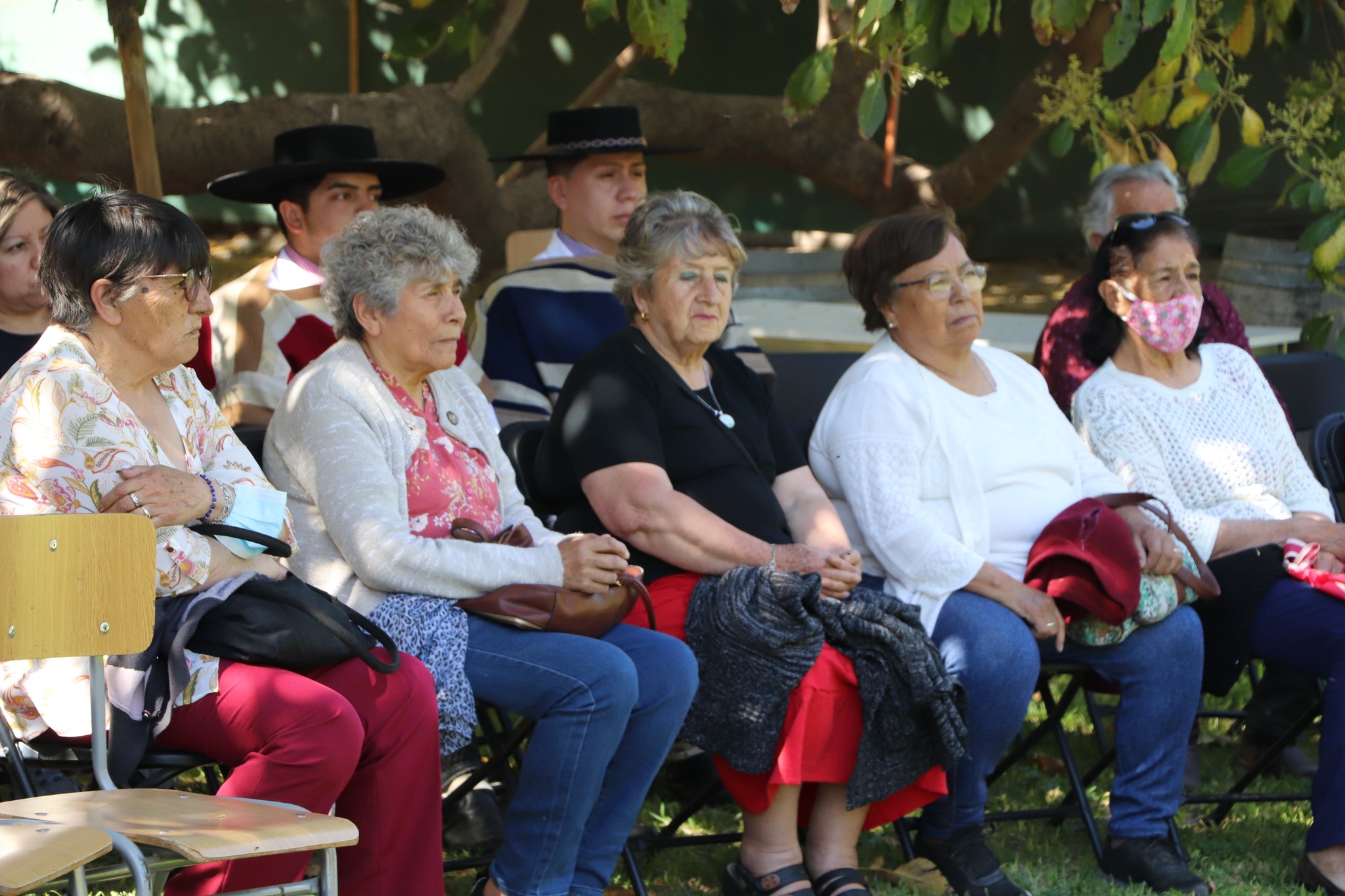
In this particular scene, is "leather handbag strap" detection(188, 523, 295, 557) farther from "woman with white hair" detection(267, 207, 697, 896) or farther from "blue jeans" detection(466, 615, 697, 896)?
"blue jeans" detection(466, 615, 697, 896)

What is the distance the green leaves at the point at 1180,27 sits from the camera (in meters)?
3.62

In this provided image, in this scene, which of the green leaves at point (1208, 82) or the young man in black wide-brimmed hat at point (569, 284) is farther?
the green leaves at point (1208, 82)

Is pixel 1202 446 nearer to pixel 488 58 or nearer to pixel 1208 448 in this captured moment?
pixel 1208 448

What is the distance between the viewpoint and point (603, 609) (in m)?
3.13

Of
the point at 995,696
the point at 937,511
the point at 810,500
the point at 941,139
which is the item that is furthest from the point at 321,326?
the point at 941,139

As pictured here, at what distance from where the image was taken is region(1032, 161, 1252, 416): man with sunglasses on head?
4340 millimetres

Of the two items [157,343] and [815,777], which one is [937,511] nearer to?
[815,777]

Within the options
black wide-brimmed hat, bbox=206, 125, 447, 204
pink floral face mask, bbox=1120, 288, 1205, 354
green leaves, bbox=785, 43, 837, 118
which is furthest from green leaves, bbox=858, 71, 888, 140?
black wide-brimmed hat, bbox=206, 125, 447, 204

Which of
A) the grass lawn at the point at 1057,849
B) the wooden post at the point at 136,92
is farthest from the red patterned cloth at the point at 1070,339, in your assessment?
the wooden post at the point at 136,92

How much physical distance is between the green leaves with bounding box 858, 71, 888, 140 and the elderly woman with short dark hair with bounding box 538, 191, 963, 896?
0.76 m

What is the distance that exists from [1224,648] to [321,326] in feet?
8.38

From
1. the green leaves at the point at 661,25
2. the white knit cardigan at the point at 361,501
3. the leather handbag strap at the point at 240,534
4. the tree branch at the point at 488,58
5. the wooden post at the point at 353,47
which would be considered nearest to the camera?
the leather handbag strap at the point at 240,534

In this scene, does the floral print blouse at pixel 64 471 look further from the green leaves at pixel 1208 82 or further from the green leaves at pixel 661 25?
the green leaves at pixel 1208 82

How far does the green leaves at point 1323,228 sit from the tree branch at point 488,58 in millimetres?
3014
